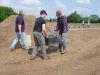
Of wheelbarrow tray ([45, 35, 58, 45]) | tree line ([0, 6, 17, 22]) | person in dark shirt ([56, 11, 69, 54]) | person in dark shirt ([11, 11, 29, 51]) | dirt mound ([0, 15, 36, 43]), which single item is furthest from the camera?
tree line ([0, 6, 17, 22])

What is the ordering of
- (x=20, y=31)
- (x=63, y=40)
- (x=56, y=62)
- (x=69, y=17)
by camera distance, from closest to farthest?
(x=56, y=62) → (x=63, y=40) → (x=20, y=31) → (x=69, y=17)

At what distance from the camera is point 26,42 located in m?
13.3

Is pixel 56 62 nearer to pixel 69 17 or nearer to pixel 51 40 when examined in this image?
pixel 51 40

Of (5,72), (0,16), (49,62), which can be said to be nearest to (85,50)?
(49,62)

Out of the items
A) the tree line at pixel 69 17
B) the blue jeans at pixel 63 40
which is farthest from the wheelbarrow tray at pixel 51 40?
the tree line at pixel 69 17

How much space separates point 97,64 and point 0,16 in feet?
86.4

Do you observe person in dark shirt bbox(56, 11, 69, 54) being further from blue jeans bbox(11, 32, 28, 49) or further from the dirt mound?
the dirt mound

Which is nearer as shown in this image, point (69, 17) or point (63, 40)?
point (63, 40)

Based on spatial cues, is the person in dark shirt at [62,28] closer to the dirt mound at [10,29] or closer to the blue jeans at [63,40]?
the blue jeans at [63,40]

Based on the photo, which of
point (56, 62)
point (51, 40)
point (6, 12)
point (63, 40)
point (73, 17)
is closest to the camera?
point (56, 62)

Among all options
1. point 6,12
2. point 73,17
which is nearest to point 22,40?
point 6,12

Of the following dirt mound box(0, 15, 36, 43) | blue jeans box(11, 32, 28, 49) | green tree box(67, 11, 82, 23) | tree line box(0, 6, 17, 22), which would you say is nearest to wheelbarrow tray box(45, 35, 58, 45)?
blue jeans box(11, 32, 28, 49)

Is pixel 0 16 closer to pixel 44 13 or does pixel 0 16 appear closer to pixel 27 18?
pixel 27 18

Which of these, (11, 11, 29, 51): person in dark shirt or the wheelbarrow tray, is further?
(11, 11, 29, 51): person in dark shirt
